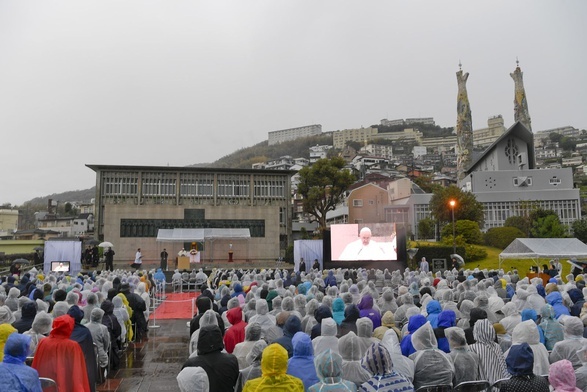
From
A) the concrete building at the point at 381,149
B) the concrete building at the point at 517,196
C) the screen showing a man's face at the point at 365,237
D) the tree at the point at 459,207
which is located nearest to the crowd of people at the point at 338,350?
the screen showing a man's face at the point at 365,237

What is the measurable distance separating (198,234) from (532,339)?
108 ft

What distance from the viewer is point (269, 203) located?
40.0 meters

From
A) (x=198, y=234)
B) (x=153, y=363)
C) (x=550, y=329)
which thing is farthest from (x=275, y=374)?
(x=198, y=234)

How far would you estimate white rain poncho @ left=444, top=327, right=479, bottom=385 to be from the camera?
15.3 feet

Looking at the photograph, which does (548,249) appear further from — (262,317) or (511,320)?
(262,317)

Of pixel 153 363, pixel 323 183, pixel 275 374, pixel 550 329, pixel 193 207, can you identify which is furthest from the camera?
pixel 323 183

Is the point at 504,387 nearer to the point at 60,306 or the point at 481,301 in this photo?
the point at 481,301

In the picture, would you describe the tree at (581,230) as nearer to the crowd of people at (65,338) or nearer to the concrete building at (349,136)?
the crowd of people at (65,338)

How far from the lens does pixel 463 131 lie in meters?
72.7

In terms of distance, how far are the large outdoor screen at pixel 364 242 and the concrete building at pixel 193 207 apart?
546 inches

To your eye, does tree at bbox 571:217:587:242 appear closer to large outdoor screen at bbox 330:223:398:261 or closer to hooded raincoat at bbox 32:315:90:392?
large outdoor screen at bbox 330:223:398:261

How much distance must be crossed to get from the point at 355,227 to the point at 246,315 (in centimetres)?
1826

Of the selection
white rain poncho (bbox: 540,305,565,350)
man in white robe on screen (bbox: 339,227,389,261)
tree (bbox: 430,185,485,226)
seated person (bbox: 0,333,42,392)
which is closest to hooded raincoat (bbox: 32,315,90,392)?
seated person (bbox: 0,333,42,392)

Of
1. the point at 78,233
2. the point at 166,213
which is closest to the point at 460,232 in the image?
the point at 166,213
